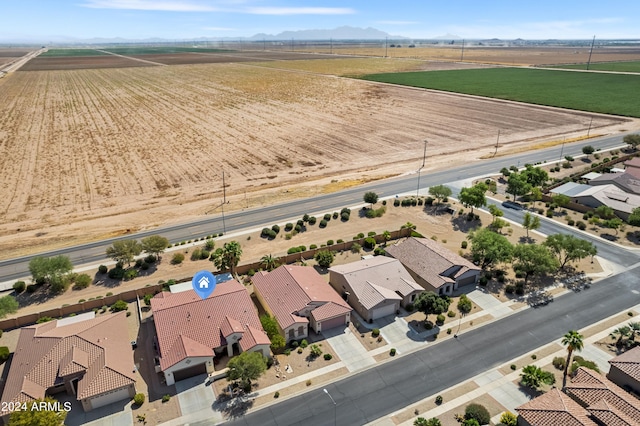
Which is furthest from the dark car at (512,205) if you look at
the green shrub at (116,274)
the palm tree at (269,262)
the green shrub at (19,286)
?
the green shrub at (19,286)

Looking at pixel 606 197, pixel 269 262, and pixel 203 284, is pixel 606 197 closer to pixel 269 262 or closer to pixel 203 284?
pixel 269 262

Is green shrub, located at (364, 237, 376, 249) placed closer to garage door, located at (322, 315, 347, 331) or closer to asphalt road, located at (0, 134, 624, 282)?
asphalt road, located at (0, 134, 624, 282)

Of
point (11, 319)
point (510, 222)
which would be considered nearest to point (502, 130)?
point (510, 222)

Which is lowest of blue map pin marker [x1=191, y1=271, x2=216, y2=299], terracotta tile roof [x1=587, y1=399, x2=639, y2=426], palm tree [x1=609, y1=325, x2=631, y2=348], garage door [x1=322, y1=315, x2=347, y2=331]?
garage door [x1=322, y1=315, x2=347, y2=331]

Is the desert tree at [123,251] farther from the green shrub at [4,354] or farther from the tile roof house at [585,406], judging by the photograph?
Result: the tile roof house at [585,406]

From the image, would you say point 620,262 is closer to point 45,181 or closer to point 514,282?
point 514,282

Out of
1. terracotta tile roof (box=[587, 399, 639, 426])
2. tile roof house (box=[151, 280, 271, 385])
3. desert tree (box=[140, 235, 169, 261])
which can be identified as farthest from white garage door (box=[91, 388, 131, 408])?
terracotta tile roof (box=[587, 399, 639, 426])
